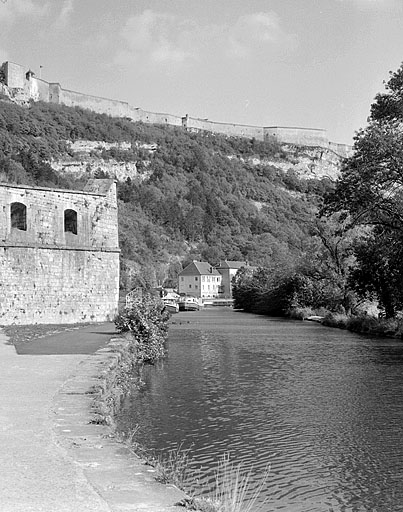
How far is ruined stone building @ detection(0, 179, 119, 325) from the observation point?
24141 mm

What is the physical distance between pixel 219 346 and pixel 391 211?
31.4ft

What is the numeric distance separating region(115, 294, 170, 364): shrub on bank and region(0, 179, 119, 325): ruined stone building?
16.6 feet

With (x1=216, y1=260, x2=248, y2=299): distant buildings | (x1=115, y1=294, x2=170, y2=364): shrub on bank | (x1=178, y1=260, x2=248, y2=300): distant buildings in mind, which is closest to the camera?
(x1=115, y1=294, x2=170, y2=364): shrub on bank

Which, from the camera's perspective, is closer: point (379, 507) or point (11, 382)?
point (379, 507)

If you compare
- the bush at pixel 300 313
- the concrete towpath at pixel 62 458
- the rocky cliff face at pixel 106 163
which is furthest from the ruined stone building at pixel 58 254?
the rocky cliff face at pixel 106 163

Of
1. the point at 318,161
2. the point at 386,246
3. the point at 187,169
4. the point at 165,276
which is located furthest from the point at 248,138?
the point at 386,246

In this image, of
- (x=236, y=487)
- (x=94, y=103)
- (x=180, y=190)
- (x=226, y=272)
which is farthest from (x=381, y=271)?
(x=94, y=103)

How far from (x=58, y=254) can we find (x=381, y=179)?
43.4 ft

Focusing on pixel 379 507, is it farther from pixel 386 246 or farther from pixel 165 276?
pixel 165 276

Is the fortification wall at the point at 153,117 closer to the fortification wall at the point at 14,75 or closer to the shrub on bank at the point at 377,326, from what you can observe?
the fortification wall at the point at 14,75

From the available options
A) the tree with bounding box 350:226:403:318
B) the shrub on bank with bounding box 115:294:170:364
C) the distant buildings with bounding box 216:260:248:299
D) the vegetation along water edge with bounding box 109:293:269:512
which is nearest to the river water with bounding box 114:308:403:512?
the vegetation along water edge with bounding box 109:293:269:512

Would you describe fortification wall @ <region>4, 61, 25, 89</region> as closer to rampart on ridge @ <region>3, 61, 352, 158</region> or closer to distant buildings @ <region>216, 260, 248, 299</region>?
rampart on ridge @ <region>3, 61, 352, 158</region>

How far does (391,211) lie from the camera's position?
88.2 feet

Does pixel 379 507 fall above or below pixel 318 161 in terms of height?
below
